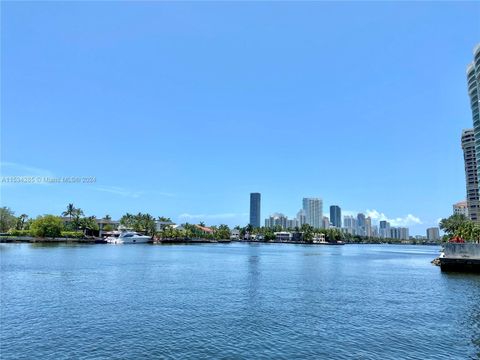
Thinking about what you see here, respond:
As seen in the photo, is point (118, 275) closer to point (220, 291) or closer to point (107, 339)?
point (220, 291)

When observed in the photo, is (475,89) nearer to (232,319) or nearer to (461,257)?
(461,257)

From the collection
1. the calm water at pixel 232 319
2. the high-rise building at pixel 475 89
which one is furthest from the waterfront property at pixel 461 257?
the high-rise building at pixel 475 89

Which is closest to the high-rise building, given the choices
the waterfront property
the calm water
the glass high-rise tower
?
the glass high-rise tower

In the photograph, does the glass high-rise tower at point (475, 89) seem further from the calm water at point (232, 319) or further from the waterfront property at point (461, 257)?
the calm water at point (232, 319)

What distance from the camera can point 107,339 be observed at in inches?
1121

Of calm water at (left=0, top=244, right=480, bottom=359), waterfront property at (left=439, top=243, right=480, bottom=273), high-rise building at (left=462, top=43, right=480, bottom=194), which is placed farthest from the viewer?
high-rise building at (left=462, top=43, right=480, bottom=194)

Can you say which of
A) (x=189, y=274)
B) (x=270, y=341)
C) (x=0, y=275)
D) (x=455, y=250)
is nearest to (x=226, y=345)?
(x=270, y=341)

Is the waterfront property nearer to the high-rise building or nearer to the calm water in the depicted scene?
the calm water

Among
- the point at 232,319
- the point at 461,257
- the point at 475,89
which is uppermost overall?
the point at 475,89

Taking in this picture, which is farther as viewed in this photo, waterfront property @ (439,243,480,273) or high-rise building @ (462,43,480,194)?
high-rise building @ (462,43,480,194)

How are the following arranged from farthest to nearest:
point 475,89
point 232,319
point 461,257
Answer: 1. point 475,89
2. point 461,257
3. point 232,319

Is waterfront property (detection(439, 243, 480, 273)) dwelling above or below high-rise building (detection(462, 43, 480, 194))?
below

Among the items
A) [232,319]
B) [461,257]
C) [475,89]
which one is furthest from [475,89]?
[232,319]

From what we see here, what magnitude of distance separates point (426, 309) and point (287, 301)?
15.2 metres
